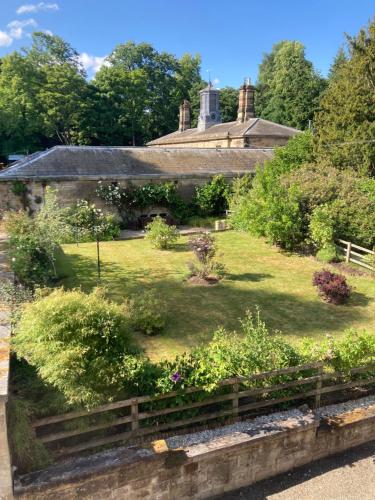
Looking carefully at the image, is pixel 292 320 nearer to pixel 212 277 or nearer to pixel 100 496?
pixel 212 277

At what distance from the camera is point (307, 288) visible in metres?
12.4

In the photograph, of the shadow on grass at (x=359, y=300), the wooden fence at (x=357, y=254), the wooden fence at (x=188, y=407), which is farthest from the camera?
the wooden fence at (x=357, y=254)

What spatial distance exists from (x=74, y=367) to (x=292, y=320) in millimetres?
6802

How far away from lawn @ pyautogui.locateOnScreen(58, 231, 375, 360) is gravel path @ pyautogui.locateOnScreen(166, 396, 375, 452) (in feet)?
8.98

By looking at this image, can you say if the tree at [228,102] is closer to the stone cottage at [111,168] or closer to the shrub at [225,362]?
the stone cottage at [111,168]

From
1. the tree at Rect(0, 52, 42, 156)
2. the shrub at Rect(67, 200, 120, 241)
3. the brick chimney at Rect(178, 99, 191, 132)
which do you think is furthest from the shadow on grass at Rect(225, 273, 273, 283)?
the tree at Rect(0, 52, 42, 156)

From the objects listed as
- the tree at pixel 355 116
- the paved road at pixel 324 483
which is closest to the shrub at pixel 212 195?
the tree at pixel 355 116

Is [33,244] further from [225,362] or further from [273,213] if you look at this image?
[273,213]

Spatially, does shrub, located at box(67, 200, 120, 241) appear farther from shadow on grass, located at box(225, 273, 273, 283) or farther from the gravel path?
the gravel path

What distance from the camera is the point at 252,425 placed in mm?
5551

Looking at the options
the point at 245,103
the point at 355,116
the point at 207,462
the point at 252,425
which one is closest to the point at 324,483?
the point at 252,425

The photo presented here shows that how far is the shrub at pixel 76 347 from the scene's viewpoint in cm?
474

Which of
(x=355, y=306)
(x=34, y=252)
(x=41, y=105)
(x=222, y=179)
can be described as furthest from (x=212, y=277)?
(x=41, y=105)

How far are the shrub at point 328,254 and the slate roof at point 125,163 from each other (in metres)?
10.8
